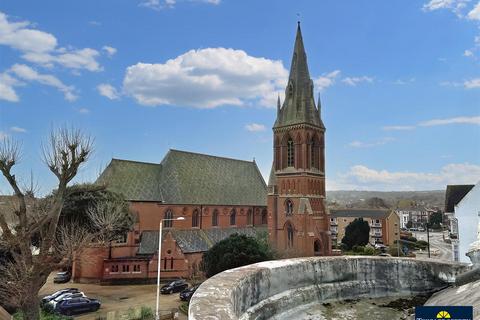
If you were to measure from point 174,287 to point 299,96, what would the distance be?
26.0m

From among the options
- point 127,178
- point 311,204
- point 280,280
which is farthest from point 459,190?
→ point 280,280

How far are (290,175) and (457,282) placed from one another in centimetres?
3588

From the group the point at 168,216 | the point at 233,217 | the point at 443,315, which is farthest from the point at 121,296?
the point at 443,315

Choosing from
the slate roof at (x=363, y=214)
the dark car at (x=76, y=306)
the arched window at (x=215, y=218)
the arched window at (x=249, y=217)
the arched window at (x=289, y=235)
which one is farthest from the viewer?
the slate roof at (x=363, y=214)

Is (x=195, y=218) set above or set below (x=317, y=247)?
above

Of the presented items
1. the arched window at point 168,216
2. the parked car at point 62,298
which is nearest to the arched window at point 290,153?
the arched window at point 168,216

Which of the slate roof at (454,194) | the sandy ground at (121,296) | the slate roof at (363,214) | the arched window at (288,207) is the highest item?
the slate roof at (454,194)

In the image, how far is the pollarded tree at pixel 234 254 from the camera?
28.7m

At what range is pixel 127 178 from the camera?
1503 inches

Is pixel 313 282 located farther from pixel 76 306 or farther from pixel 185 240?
pixel 185 240

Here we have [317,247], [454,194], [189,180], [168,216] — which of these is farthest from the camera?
[189,180]

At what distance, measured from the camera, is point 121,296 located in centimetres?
2934

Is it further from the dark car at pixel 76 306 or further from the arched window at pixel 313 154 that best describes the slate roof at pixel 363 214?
the dark car at pixel 76 306

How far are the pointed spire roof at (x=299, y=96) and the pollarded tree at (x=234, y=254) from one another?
58.7ft
